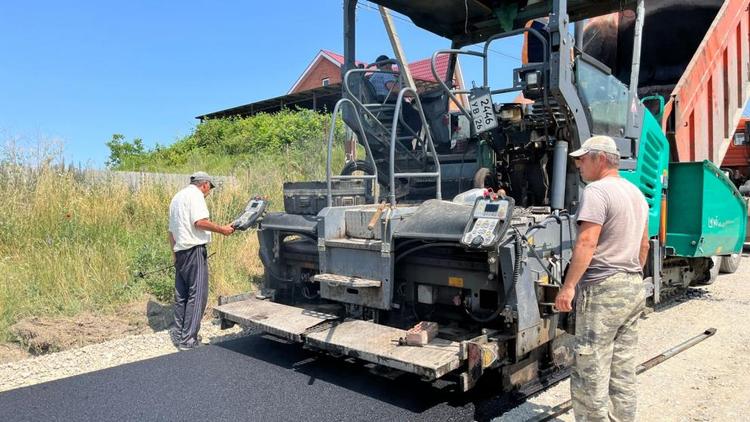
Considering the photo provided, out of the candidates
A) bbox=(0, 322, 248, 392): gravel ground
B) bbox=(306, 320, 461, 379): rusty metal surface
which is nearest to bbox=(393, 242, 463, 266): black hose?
bbox=(306, 320, 461, 379): rusty metal surface

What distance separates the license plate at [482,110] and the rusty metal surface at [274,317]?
182 centimetres

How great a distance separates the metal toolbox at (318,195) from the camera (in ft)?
15.7

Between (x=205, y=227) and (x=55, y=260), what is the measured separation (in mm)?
2446

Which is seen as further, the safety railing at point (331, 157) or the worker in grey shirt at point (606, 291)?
the safety railing at point (331, 157)

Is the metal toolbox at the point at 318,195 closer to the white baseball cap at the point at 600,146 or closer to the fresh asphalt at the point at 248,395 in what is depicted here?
the fresh asphalt at the point at 248,395

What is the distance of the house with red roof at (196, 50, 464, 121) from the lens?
1892cm

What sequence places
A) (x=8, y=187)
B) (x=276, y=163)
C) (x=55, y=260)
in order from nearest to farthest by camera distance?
1. (x=55, y=260)
2. (x=8, y=187)
3. (x=276, y=163)

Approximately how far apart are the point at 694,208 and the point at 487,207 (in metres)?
3.11

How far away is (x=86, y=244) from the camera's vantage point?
6676mm

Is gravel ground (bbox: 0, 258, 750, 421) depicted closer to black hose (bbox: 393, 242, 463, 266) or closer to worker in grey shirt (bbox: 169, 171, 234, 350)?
worker in grey shirt (bbox: 169, 171, 234, 350)

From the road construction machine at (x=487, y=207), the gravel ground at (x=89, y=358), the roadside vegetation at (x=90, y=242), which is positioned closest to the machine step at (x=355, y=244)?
the road construction machine at (x=487, y=207)

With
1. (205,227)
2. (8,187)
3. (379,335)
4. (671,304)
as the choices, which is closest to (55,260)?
(8,187)

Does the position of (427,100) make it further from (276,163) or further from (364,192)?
(276,163)

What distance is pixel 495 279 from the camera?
3.52 metres
